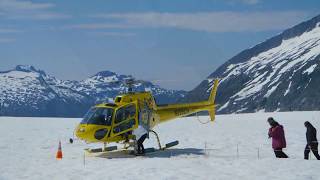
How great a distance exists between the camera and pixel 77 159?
2286cm

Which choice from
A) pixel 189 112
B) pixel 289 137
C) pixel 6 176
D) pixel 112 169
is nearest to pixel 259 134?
pixel 289 137

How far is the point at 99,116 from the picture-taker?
23.8 metres

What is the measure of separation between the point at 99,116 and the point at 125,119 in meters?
1.25

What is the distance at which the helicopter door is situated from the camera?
24.0 metres

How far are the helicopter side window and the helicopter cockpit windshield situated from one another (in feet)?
1.15

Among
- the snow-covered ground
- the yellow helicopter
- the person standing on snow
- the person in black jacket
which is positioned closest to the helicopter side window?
the yellow helicopter

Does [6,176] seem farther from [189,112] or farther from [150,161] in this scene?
[189,112]

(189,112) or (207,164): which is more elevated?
(189,112)

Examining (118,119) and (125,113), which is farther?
(125,113)

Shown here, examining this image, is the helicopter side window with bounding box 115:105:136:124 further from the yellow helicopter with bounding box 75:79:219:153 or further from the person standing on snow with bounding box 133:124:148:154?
the person standing on snow with bounding box 133:124:148:154

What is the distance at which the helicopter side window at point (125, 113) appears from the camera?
2411cm

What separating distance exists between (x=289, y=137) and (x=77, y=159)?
14651 millimetres

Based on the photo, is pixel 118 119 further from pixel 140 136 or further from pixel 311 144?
pixel 311 144

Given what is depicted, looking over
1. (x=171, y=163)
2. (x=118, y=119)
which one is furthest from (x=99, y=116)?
(x=171, y=163)
